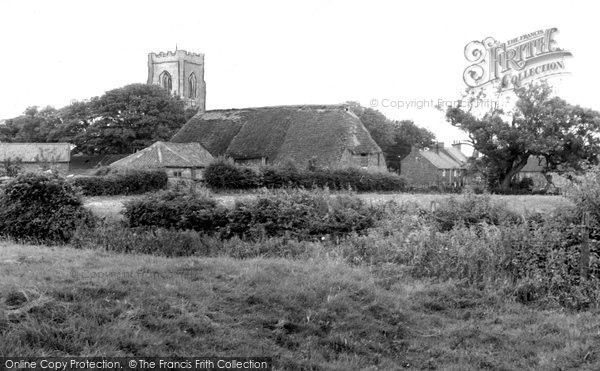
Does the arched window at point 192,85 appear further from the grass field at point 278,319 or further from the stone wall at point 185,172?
the grass field at point 278,319

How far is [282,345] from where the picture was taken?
5855 millimetres

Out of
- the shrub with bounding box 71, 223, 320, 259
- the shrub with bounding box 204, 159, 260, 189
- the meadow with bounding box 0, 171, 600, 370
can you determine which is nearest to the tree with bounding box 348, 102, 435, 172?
the shrub with bounding box 204, 159, 260, 189

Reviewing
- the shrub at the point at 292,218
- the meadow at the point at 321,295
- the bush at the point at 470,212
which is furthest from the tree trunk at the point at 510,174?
the shrub at the point at 292,218

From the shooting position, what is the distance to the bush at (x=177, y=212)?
39.9ft

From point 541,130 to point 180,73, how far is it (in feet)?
224

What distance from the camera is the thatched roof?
39312 mm

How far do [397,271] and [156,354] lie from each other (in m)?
4.66

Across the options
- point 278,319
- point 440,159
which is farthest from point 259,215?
point 440,159

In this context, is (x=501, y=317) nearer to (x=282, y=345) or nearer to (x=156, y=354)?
(x=282, y=345)

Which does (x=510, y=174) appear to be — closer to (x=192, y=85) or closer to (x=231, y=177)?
(x=231, y=177)

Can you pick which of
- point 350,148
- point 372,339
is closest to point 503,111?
point 350,148

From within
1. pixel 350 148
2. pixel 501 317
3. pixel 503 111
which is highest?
pixel 503 111

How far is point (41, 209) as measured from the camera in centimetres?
1276

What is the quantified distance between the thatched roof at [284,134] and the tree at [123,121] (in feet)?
50.1
